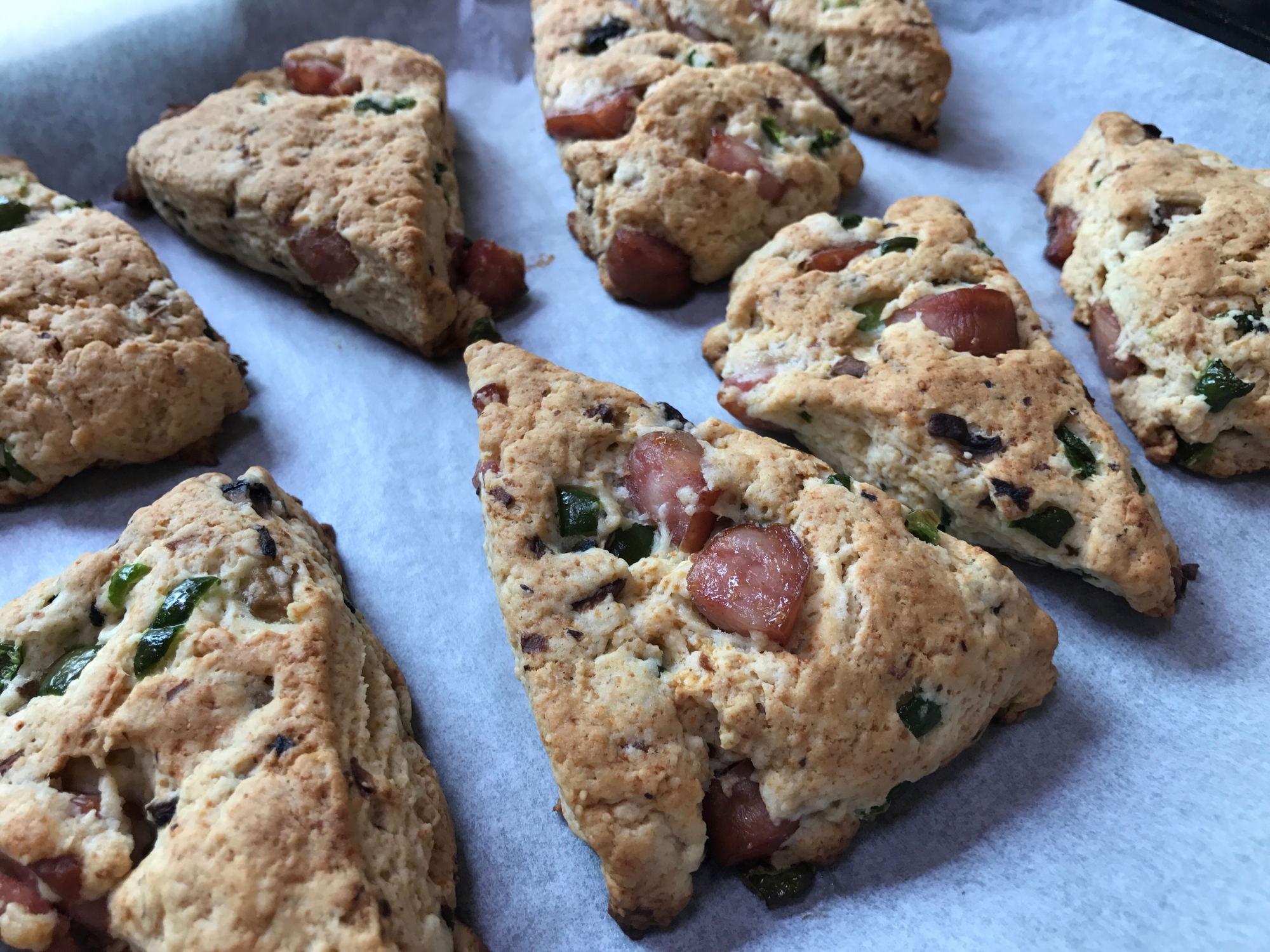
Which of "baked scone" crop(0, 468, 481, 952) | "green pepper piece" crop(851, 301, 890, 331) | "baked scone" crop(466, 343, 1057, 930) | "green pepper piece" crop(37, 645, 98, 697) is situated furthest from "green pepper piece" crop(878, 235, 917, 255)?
"green pepper piece" crop(37, 645, 98, 697)

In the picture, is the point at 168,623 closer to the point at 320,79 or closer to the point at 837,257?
the point at 837,257

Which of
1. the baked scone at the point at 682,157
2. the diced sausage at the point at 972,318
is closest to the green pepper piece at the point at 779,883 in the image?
the diced sausage at the point at 972,318

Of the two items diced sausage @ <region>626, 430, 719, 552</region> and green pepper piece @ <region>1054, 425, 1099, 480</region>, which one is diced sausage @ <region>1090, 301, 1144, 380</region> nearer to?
green pepper piece @ <region>1054, 425, 1099, 480</region>

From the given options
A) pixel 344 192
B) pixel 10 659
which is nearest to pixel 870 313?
pixel 344 192

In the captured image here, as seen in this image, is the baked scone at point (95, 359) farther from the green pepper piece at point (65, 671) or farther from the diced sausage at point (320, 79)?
the diced sausage at point (320, 79)

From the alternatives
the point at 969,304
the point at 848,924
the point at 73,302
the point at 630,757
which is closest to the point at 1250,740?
the point at 848,924

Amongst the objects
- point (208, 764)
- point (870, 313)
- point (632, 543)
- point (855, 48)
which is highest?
point (855, 48)

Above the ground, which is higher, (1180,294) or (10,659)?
(1180,294)
